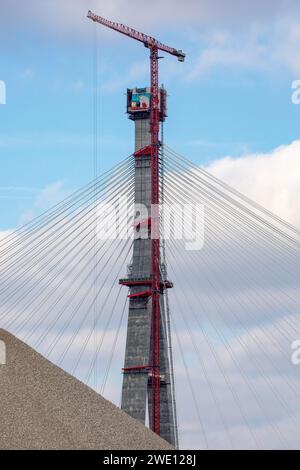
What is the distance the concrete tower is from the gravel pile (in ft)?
153

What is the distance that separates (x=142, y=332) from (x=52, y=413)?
58.1m

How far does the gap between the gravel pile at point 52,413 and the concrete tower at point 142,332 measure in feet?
153

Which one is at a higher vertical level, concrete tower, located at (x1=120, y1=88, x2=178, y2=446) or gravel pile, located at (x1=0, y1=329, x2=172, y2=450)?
concrete tower, located at (x1=120, y1=88, x2=178, y2=446)

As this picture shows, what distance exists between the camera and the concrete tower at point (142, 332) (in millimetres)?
160375

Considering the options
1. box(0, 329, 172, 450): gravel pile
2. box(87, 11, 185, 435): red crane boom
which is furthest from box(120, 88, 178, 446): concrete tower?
box(0, 329, 172, 450): gravel pile

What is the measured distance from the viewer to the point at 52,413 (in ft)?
341

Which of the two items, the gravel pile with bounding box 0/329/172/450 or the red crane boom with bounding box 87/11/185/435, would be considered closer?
the gravel pile with bounding box 0/329/172/450

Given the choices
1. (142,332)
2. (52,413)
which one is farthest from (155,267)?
(52,413)

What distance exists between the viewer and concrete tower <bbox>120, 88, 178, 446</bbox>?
16038cm

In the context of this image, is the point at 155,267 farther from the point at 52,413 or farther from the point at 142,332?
the point at 52,413

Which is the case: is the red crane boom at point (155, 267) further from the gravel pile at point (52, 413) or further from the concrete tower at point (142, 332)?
the gravel pile at point (52, 413)

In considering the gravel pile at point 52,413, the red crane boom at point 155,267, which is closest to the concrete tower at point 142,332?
the red crane boom at point 155,267

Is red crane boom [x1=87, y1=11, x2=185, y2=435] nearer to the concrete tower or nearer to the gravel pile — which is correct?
the concrete tower

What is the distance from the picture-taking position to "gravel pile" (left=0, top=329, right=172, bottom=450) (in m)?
99.9
